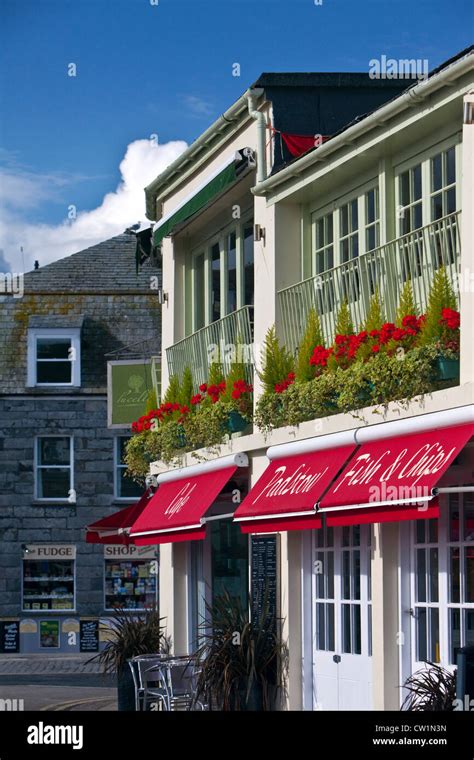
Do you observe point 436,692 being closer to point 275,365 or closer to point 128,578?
point 275,365

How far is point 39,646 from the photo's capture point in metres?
38.4

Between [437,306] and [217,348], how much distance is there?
7.75 metres

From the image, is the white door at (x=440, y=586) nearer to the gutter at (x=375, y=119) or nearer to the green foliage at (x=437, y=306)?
the green foliage at (x=437, y=306)

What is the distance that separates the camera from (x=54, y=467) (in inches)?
1553

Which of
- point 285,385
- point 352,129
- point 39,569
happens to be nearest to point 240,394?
point 285,385

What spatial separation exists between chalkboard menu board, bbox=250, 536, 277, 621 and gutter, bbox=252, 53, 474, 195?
4018mm

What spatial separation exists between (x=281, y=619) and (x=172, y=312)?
7562 mm

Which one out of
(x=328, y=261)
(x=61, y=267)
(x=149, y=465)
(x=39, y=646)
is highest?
(x=61, y=267)

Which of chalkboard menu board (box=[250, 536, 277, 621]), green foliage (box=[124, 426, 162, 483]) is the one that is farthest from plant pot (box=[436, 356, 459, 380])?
green foliage (box=[124, 426, 162, 483])

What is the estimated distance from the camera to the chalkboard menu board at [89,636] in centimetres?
3828

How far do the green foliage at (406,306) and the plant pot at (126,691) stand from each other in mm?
7732

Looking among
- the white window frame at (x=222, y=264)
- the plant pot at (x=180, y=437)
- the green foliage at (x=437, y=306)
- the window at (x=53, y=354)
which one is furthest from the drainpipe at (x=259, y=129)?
the window at (x=53, y=354)

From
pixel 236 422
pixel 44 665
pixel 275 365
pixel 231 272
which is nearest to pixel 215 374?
pixel 236 422
